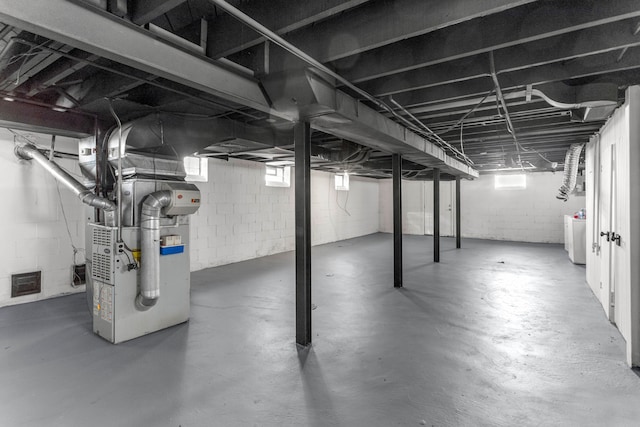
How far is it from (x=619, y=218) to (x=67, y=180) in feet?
16.3

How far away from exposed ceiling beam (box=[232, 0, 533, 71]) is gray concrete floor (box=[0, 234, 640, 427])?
2038 mm

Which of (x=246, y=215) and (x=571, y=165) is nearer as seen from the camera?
(x=571, y=165)

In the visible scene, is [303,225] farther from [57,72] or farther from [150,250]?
[57,72]

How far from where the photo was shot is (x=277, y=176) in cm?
722

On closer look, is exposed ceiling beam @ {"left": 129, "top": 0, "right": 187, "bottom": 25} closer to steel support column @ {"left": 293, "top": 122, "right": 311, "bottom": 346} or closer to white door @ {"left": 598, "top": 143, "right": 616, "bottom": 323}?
steel support column @ {"left": 293, "top": 122, "right": 311, "bottom": 346}

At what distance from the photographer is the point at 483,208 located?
9641 mm

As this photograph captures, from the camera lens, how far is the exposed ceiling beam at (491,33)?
1.55 m

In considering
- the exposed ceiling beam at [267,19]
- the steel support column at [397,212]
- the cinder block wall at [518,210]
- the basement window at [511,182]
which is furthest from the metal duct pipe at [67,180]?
the basement window at [511,182]

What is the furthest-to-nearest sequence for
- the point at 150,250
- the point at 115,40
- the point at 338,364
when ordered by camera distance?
1. the point at 150,250
2. the point at 338,364
3. the point at 115,40

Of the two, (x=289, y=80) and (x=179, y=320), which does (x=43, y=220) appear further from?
(x=289, y=80)

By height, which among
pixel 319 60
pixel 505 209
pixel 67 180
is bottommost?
pixel 505 209

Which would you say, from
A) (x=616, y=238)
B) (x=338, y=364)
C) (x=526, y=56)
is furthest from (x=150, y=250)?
(x=616, y=238)

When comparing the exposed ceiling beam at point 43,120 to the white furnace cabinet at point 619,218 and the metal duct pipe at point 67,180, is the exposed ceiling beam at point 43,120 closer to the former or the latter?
the metal duct pipe at point 67,180

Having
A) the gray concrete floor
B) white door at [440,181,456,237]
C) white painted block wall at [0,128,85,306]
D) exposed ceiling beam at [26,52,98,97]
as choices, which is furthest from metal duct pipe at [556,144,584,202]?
white painted block wall at [0,128,85,306]
